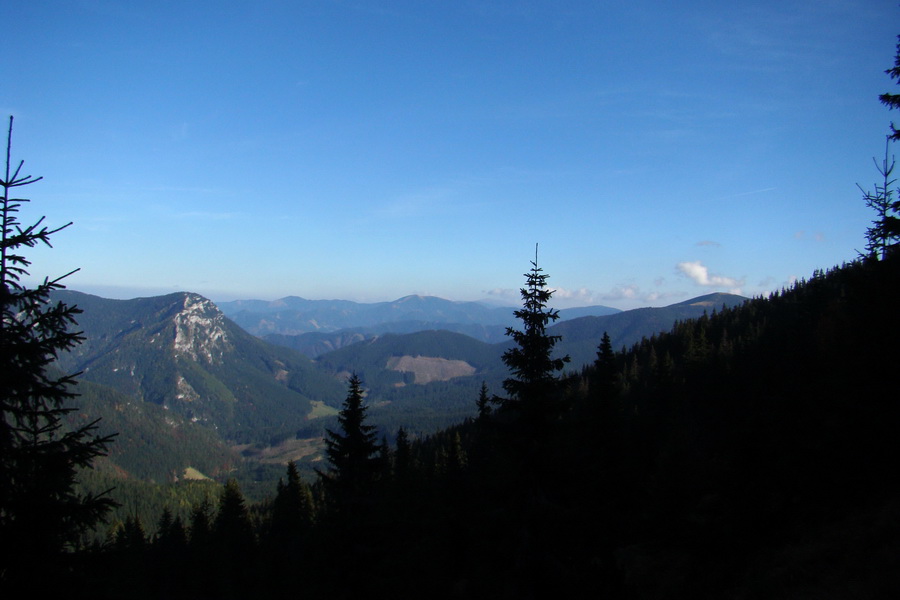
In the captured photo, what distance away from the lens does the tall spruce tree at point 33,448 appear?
8.96m

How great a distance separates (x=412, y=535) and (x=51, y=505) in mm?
33859

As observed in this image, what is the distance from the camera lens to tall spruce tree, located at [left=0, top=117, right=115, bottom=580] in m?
8.96

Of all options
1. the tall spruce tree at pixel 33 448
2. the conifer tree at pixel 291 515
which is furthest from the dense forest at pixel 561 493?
the conifer tree at pixel 291 515

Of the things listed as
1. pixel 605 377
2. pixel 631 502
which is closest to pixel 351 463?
pixel 605 377

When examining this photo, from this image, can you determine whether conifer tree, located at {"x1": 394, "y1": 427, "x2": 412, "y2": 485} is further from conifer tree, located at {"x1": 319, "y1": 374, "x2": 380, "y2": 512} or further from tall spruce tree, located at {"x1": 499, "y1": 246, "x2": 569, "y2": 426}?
tall spruce tree, located at {"x1": 499, "y1": 246, "x2": 569, "y2": 426}

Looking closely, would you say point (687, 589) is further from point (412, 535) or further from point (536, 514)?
point (412, 535)

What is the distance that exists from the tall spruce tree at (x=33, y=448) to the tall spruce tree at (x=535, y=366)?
1151cm

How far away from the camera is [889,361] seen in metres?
19.2

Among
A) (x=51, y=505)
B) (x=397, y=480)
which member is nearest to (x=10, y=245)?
(x=51, y=505)

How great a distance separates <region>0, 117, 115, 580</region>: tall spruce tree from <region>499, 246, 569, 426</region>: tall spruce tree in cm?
1151

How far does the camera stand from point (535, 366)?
54.1 ft

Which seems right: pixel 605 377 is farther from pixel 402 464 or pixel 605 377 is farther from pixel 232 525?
pixel 232 525

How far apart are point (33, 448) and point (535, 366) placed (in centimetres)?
1337

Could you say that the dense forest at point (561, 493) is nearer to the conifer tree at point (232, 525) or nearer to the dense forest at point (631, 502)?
the dense forest at point (631, 502)
